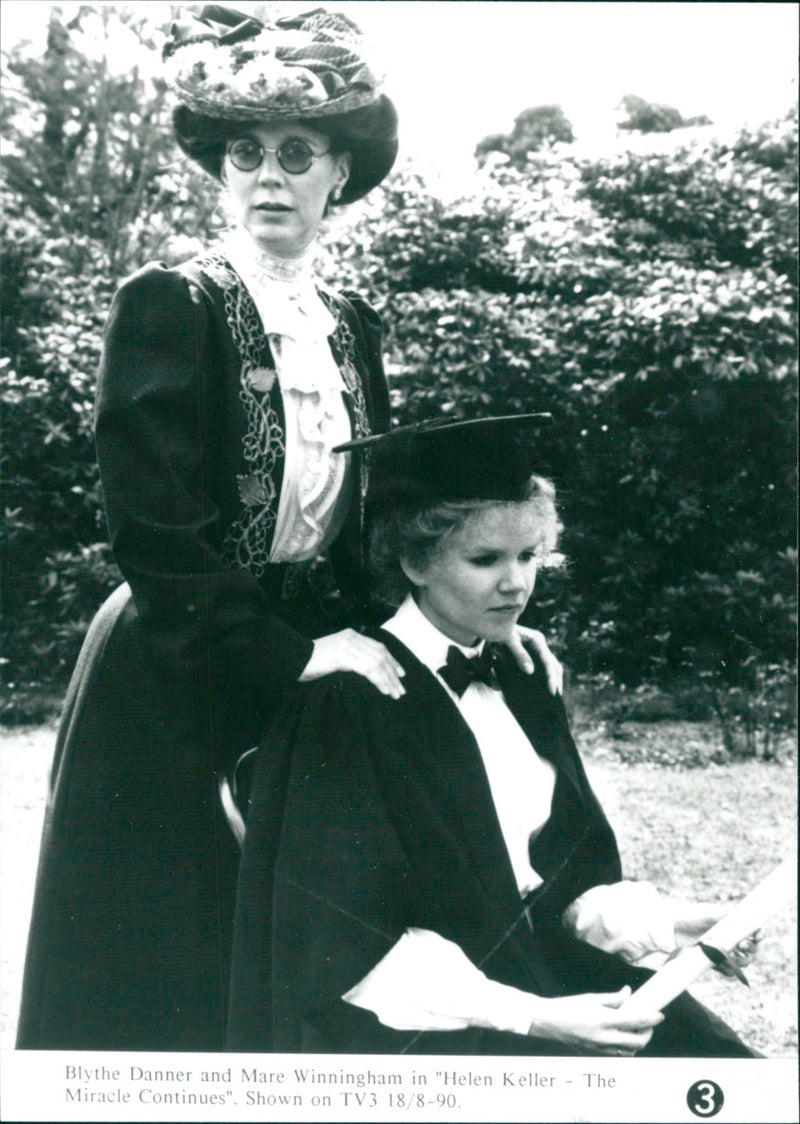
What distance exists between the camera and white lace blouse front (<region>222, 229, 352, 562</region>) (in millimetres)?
2012

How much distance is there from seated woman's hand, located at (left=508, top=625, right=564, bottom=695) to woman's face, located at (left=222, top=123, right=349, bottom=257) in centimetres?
82

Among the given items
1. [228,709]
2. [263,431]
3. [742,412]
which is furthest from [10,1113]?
[742,412]

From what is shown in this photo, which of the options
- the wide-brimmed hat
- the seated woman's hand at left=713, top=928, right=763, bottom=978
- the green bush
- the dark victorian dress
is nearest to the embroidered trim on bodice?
the dark victorian dress

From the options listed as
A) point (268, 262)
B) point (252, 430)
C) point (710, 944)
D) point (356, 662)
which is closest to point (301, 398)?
point (252, 430)

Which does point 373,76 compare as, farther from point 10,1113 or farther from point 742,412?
point 10,1113

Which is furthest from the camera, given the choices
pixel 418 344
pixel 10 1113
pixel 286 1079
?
pixel 418 344

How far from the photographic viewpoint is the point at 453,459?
1.94m

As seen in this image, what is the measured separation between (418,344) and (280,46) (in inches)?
36.2

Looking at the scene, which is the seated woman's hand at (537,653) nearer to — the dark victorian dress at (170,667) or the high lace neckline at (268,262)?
the dark victorian dress at (170,667)

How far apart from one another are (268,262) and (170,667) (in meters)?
0.74

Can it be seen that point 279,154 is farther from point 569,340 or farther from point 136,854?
point 136,854

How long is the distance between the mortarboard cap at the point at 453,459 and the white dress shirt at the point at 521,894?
0.21 metres

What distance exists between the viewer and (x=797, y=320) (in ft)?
9.44

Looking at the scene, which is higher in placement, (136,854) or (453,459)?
(453,459)
